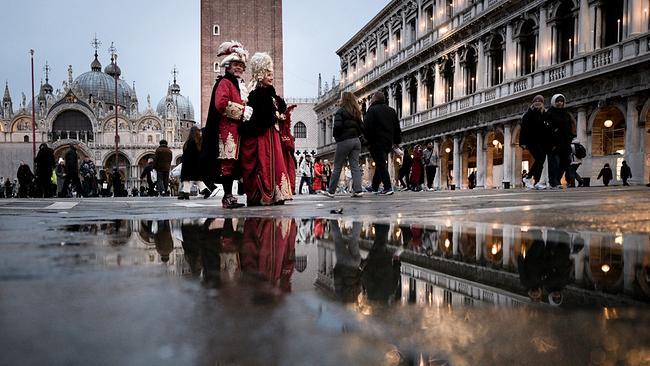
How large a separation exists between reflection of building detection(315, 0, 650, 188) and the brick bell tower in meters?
17.9

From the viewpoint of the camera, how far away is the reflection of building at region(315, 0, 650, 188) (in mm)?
14852

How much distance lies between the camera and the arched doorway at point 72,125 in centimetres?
5869

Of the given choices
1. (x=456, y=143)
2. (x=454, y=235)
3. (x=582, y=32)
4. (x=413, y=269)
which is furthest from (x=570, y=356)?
(x=456, y=143)

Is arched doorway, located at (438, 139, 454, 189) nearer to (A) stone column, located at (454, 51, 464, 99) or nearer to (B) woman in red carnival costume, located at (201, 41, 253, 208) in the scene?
(A) stone column, located at (454, 51, 464, 99)

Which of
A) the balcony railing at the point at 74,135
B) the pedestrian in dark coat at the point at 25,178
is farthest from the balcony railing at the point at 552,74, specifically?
the balcony railing at the point at 74,135

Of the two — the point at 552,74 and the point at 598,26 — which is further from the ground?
the point at 598,26

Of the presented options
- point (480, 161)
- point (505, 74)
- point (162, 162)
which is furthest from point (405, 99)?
point (162, 162)

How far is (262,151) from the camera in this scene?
5.06 meters

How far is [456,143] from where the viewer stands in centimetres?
2417

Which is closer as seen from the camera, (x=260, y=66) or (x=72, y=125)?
(x=260, y=66)

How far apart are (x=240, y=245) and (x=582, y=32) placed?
18264 mm

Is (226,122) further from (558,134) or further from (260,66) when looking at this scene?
(558,134)

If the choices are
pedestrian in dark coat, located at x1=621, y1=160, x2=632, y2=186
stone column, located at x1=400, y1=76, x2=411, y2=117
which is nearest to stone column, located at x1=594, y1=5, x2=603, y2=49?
pedestrian in dark coat, located at x1=621, y1=160, x2=632, y2=186

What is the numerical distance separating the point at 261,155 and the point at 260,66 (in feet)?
3.19
